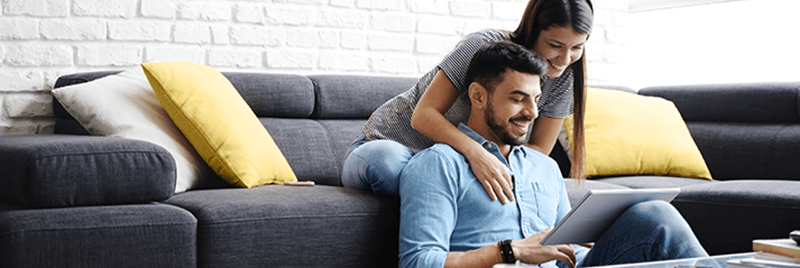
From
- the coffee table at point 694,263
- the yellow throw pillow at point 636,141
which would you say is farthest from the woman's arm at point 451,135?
the yellow throw pillow at point 636,141

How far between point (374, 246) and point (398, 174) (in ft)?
0.63

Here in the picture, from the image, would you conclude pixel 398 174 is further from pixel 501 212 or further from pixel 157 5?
pixel 157 5

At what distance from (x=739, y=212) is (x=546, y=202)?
28.3 inches

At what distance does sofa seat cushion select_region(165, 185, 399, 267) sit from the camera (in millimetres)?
1500

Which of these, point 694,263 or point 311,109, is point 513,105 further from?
point 311,109

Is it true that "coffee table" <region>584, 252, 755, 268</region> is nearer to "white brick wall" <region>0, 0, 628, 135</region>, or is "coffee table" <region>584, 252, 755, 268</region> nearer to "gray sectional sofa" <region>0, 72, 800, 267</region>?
"gray sectional sofa" <region>0, 72, 800, 267</region>

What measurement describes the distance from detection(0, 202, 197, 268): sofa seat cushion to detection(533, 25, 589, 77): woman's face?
907 millimetres

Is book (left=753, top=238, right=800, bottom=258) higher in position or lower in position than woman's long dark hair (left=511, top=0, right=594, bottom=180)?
lower

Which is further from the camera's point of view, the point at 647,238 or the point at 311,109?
the point at 311,109

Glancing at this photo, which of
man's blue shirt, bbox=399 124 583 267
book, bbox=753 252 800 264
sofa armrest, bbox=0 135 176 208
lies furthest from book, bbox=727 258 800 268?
sofa armrest, bbox=0 135 176 208

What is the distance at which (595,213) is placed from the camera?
1.30m

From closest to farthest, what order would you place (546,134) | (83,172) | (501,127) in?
(83,172), (501,127), (546,134)

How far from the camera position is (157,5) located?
2.44 metres

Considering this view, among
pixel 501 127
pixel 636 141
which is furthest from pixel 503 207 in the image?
pixel 636 141
